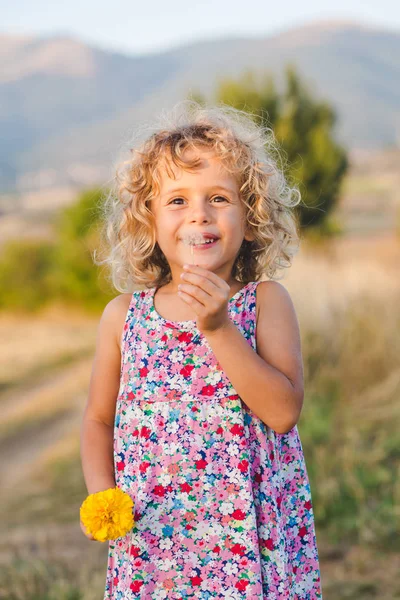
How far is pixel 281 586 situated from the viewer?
1.54 metres

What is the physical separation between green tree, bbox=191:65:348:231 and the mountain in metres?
25.4

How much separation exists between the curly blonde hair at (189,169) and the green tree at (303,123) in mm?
9626

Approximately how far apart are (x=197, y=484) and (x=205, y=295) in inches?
16.8

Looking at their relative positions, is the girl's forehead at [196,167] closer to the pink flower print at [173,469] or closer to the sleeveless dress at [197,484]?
the sleeveless dress at [197,484]

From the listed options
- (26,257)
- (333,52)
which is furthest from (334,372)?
(333,52)

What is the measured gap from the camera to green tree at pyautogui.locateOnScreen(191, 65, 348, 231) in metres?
11.5

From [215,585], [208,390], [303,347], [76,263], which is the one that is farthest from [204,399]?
[76,263]

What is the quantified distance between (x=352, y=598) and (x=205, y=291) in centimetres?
237

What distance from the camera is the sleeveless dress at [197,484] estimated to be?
1.53 meters

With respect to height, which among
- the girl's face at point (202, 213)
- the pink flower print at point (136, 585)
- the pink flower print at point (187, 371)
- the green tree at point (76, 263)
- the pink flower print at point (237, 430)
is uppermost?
the green tree at point (76, 263)

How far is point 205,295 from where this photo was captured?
1394mm

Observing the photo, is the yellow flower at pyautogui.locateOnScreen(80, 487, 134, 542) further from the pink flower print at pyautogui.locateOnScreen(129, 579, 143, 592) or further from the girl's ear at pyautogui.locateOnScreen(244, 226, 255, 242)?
the girl's ear at pyautogui.locateOnScreen(244, 226, 255, 242)

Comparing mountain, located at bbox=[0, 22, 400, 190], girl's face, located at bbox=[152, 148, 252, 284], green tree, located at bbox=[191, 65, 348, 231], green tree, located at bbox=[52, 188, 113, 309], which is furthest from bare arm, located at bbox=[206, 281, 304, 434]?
mountain, located at bbox=[0, 22, 400, 190]

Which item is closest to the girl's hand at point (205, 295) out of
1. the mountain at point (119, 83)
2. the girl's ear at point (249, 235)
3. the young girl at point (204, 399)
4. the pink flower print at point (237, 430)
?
the young girl at point (204, 399)
